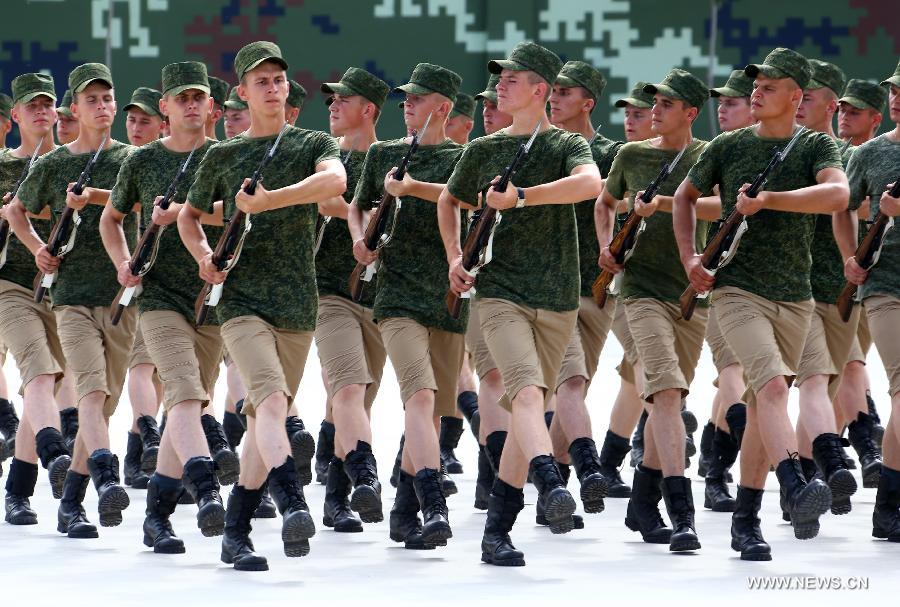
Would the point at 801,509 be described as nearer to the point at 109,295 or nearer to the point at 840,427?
the point at 840,427

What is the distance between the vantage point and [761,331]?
7477mm

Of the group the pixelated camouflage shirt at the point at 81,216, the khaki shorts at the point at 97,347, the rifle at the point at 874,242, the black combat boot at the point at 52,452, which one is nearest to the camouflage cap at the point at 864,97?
the rifle at the point at 874,242

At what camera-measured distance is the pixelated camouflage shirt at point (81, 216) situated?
27.6 ft

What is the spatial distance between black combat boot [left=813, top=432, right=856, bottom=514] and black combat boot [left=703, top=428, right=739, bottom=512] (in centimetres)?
78

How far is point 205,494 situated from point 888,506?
2.89 meters

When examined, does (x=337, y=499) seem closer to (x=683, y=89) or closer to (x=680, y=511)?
(x=680, y=511)

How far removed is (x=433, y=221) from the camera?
8.09 m

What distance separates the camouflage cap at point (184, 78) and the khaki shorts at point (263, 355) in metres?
1.29

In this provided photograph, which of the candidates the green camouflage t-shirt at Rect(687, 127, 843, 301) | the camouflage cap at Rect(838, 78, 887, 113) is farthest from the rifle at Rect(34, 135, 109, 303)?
Answer: the camouflage cap at Rect(838, 78, 887, 113)

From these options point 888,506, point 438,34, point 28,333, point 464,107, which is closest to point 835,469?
point 888,506

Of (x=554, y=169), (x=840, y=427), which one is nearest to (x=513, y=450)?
(x=554, y=169)

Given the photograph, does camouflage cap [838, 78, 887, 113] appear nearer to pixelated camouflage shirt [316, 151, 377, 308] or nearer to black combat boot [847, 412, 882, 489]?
black combat boot [847, 412, 882, 489]

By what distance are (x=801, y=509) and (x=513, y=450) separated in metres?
1.14

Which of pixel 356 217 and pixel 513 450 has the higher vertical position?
pixel 356 217
